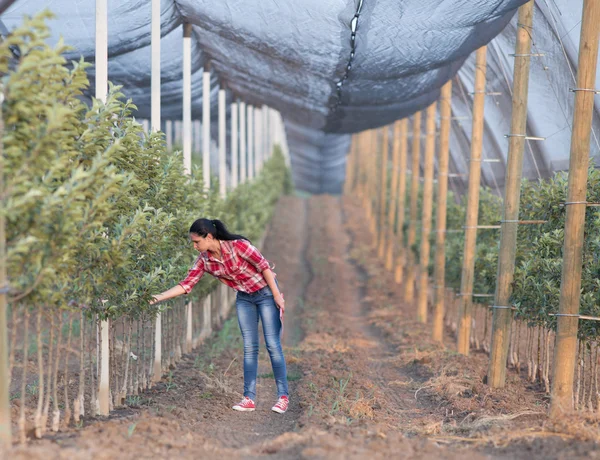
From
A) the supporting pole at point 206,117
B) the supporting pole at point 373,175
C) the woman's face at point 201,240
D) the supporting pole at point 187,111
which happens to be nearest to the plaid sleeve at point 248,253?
the woman's face at point 201,240

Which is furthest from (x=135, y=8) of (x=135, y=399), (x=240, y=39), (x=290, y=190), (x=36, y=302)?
(x=290, y=190)

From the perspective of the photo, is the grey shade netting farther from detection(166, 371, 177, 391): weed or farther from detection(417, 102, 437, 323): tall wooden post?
detection(166, 371, 177, 391): weed

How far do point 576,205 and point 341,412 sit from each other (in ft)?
8.98

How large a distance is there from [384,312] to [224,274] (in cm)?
1124

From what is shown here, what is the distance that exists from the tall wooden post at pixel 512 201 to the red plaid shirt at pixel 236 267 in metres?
3.16

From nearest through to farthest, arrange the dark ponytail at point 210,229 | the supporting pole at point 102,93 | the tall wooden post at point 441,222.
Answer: the dark ponytail at point 210,229 < the supporting pole at point 102,93 < the tall wooden post at point 441,222

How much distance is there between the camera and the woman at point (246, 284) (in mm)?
7105

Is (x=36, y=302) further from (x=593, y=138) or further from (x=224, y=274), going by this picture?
(x=593, y=138)

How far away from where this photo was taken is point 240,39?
34.4ft

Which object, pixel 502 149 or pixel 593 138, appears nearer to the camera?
pixel 593 138

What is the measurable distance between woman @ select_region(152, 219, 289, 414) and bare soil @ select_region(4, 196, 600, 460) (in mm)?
429

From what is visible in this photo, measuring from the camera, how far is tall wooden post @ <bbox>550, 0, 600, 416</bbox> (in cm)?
703

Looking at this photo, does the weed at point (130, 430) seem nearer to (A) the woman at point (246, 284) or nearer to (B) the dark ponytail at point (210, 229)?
(A) the woman at point (246, 284)

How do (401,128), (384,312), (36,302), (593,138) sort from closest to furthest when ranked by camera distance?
(36,302) → (593,138) → (384,312) → (401,128)
